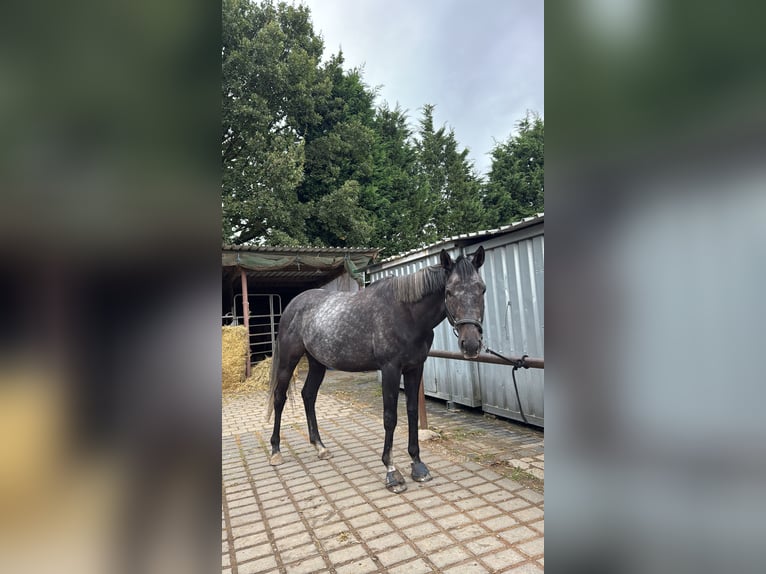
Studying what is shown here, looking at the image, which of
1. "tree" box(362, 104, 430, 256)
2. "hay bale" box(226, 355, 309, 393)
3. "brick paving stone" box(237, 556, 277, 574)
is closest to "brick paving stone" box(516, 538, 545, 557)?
"brick paving stone" box(237, 556, 277, 574)

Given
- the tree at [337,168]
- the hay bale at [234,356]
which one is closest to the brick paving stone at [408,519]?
the hay bale at [234,356]

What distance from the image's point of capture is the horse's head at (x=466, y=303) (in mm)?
2430

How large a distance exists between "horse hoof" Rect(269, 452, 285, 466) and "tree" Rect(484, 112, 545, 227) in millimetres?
16227

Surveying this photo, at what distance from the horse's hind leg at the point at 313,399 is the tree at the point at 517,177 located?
15.7 metres

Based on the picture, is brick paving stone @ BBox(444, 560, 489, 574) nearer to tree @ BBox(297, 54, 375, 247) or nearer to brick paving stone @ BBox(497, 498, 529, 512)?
brick paving stone @ BBox(497, 498, 529, 512)

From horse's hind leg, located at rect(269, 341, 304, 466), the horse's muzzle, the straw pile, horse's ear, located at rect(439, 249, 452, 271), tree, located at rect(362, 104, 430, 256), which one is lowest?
the straw pile

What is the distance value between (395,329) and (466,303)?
25.7 inches

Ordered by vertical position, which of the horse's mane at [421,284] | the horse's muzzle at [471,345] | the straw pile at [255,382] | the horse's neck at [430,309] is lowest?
the straw pile at [255,382]

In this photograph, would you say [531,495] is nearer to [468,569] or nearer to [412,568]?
[468,569]

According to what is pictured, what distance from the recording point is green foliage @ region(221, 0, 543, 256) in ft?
38.1

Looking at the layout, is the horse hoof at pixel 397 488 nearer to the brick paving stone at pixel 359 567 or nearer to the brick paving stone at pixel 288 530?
the brick paving stone at pixel 288 530
